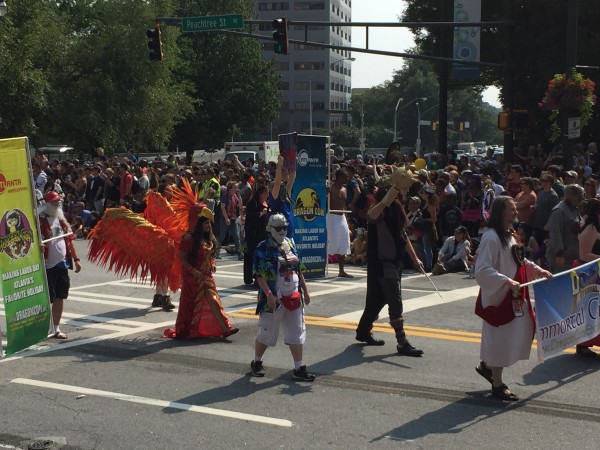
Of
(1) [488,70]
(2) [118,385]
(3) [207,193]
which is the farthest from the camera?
(1) [488,70]

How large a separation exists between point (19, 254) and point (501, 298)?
4.67m

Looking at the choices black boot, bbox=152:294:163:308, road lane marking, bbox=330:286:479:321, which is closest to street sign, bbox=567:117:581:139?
road lane marking, bbox=330:286:479:321

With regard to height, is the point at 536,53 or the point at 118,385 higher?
the point at 536,53

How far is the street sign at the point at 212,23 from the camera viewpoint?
2536 cm

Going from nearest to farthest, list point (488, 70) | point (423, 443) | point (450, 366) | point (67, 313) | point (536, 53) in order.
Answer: point (423, 443) < point (450, 366) < point (67, 313) < point (536, 53) < point (488, 70)

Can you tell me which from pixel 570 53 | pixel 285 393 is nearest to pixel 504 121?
pixel 570 53

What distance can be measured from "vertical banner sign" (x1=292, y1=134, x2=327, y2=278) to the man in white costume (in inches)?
324

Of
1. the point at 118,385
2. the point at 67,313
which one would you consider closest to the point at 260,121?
the point at 67,313

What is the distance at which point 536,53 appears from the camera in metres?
33.5

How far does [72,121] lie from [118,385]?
31.1m

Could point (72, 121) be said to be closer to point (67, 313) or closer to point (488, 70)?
point (488, 70)

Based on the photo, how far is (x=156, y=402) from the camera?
27.6 ft

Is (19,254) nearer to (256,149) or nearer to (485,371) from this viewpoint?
(485,371)

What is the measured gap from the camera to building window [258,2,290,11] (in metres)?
122
